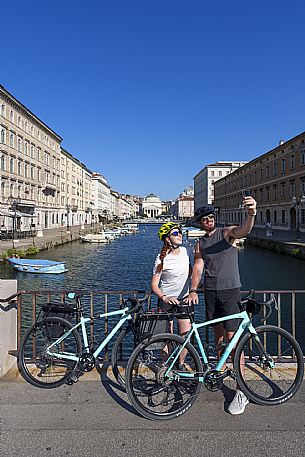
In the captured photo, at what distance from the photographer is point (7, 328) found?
4.93 metres

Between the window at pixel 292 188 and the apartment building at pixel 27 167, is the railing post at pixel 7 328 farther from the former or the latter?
the window at pixel 292 188

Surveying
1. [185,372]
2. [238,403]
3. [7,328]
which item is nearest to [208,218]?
[185,372]

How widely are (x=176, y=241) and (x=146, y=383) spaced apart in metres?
1.68

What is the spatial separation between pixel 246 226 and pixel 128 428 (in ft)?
7.82

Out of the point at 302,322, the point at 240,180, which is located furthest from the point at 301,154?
the point at 302,322

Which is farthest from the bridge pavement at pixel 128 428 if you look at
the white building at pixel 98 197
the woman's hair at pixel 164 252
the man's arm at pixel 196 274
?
the white building at pixel 98 197

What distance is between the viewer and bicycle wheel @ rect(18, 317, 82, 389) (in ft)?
14.8

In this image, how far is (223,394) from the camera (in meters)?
4.23

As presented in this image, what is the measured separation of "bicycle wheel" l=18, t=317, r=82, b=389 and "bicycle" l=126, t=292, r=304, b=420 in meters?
1.00

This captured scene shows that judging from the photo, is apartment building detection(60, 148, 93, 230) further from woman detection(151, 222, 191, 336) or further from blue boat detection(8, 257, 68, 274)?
woman detection(151, 222, 191, 336)

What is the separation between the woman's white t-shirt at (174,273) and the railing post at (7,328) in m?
2.04

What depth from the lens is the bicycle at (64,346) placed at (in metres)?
4.49

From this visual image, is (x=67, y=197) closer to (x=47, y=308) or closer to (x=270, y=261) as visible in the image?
(x=270, y=261)

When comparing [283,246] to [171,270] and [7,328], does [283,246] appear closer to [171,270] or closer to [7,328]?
[171,270]
